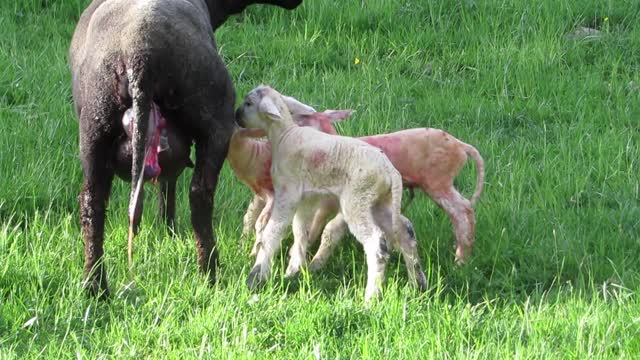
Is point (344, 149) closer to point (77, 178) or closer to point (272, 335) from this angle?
point (272, 335)

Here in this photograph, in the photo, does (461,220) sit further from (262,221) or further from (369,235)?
(262,221)

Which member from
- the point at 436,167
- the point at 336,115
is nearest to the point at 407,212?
the point at 436,167

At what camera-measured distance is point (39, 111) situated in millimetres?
8133

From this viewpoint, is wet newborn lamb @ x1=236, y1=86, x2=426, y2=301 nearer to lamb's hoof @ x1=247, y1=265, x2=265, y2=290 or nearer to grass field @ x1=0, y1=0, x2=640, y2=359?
lamb's hoof @ x1=247, y1=265, x2=265, y2=290

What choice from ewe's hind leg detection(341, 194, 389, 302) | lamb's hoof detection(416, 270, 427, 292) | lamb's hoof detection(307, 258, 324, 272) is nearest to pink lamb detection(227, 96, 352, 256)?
lamb's hoof detection(307, 258, 324, 272)

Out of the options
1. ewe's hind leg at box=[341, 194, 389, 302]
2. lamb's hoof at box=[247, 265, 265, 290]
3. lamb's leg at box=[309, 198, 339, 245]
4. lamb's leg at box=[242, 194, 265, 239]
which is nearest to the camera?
ewe's hind leg at box=[341, 194, 389, 302]

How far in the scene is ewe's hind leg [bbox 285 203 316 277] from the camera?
20.3 feet

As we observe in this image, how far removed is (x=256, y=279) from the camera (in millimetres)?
6016

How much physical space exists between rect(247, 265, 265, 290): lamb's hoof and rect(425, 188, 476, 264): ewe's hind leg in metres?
1.07

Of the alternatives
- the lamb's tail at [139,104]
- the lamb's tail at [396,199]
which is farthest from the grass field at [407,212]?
the lamb's tail at [139,104]

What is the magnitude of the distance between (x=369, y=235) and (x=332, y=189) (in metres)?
0.34

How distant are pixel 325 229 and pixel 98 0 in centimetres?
174

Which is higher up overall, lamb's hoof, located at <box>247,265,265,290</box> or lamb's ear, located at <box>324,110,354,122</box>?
lamb's ear, located at <box>324,110,354,122</box>

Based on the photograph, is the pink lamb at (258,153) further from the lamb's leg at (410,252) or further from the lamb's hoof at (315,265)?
the lamb's leg at (410,252)
